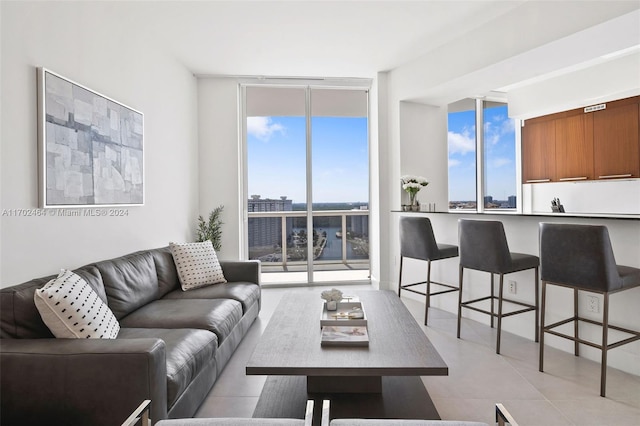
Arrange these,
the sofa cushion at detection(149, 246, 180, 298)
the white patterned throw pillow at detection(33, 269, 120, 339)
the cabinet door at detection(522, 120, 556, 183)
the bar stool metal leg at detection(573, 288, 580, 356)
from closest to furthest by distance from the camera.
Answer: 1. the white patterned throw pillow at detection(33, 269, 120, 339)
2. the bar stool metal leg at detection(573, 288, 580, 356)
3. the sofa cushion at detection(149, 246, 180, 298)
4. the cabinet door at detection(522, 120, 556, 183)

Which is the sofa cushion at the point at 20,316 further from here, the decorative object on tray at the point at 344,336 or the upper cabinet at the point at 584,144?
the upper cabinet at the point at 584,144

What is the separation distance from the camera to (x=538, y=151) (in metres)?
5.23

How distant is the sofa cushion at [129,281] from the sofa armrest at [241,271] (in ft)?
2.39

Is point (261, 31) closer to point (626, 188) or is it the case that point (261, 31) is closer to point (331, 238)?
point (331, 238)

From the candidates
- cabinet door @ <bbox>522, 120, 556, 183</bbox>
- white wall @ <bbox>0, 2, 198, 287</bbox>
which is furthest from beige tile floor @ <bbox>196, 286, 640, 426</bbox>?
cabinet door @ <bbox>522, 120, 556, 183</bbox>

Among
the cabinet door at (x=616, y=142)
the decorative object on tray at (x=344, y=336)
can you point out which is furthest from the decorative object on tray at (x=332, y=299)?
the cabinet door at (x=616, y=142)

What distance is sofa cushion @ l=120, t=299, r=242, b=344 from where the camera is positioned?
7.80 feet

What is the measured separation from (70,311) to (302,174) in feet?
12.2

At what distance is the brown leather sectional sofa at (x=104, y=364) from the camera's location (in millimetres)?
1545

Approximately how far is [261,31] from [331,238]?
2.88 m

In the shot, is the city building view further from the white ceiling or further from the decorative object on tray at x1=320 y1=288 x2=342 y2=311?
the decorative object on tray at x1=320 y1=288 x2=342 y2=311

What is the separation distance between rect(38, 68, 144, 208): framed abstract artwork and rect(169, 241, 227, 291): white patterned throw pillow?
591 mm

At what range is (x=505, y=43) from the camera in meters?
3.37

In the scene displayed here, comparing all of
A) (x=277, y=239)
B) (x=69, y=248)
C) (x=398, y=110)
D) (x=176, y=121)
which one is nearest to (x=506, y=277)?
(x=398, y=110)
